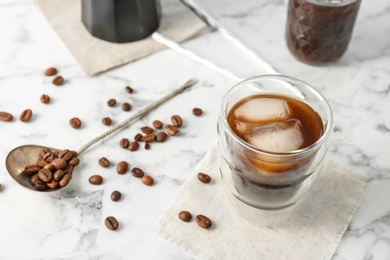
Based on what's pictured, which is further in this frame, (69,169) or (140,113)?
(140,113)

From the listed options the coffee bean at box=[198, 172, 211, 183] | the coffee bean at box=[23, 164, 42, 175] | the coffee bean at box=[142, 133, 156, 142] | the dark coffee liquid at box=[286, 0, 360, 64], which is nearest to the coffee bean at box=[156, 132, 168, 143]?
the coffee bean at box=[142, 133, 156, 142]

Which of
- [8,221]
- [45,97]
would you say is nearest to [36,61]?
[45,97]

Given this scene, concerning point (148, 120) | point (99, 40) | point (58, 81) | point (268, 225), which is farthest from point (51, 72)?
point (268, 225)

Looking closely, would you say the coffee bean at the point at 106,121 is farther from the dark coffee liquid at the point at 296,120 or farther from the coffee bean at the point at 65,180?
the dark coffee liquid at the point at 296,120

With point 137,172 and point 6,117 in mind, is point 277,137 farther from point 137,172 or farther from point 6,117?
point 6,117

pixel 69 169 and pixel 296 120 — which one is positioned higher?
pixel 296 120

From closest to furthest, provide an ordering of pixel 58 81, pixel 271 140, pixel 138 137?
pixel 271 140 → pixel 138 137 → pixel 58 81

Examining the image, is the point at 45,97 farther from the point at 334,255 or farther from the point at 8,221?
the point at 334,255
